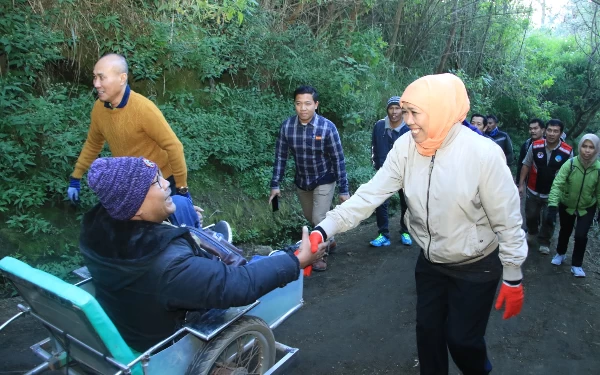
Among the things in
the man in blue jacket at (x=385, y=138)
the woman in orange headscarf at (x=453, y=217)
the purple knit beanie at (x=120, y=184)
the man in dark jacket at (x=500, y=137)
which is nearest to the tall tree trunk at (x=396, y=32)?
the man in dark jacket at (x=500, y=137)

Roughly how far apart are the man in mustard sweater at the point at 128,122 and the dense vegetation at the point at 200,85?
1757 mm

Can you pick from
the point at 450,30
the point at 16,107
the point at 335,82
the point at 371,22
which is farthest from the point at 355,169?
the point at 450,30

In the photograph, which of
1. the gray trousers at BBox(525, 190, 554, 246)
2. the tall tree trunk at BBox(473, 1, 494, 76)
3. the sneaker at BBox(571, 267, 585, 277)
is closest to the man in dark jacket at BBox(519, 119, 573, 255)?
the gray trousers at BBox(525, 190, 554, 246)

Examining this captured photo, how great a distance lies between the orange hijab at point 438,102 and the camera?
255 cm

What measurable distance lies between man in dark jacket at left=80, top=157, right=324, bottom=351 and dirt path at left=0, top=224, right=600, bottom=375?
5.07 feet

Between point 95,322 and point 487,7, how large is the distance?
14.0 m

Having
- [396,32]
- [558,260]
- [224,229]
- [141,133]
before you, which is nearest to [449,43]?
[396,32]

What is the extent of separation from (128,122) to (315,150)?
2.14 m

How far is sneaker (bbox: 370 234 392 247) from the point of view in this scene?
6.36 meters

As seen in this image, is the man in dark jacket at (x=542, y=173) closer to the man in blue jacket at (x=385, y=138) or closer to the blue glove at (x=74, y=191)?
the man in blue jacket at (x=385, y=138)

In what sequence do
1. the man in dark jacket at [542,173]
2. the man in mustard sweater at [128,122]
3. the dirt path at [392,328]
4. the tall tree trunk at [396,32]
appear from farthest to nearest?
the tall tree trunk at [396,32], the man in dark jacket at [542,173], the man in mustard sweater at [128,122], the dirt path at [392,328]

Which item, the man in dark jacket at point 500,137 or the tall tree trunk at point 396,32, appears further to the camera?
the tall tree trunk at point 396,32

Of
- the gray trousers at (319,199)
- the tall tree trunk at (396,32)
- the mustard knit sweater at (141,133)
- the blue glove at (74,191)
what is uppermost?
the tall tree trunk at (396,32)

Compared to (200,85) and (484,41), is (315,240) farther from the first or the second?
(484,41)
